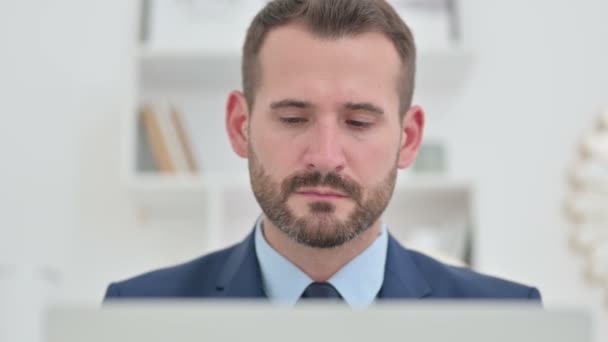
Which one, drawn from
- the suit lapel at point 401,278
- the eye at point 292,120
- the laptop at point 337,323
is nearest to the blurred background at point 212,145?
the suit lapel at point 401,278

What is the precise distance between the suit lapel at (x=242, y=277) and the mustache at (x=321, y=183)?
134 millimetres

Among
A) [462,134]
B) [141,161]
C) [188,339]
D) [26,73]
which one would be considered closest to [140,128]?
[141,161]

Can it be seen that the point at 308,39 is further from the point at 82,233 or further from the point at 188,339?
the point at 82,233

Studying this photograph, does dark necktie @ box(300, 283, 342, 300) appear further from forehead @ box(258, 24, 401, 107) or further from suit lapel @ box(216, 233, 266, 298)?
forehead @ box(258, 24, 401, 107)

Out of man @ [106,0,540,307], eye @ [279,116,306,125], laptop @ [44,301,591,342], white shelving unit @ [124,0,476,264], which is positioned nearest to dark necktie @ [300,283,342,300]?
man @ [106,0,540,307]

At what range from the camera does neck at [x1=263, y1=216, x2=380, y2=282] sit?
50.2 inches

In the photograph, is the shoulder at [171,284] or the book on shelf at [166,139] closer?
the shoulder at [171,284]

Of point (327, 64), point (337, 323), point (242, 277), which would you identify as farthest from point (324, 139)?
point (337, 323)

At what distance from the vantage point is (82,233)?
2662mm

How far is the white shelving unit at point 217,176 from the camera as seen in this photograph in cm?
243

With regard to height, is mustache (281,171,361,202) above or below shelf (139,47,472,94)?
below

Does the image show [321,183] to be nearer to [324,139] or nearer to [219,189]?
[324,139]

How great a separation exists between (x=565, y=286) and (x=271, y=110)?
1646 mm

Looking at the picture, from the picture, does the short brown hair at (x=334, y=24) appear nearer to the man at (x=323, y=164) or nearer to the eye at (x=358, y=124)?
the man at (x=323, y=164)
